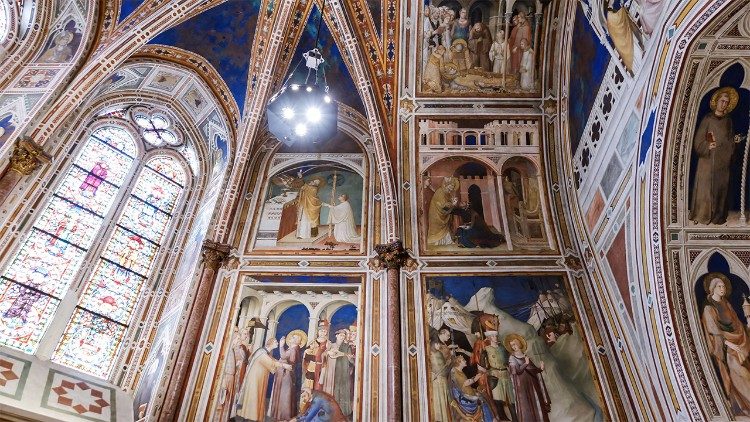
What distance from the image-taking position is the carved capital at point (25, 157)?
909 centimetres

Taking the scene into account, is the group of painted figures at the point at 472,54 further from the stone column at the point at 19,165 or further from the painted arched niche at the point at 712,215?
the stone column at the point at 19,165

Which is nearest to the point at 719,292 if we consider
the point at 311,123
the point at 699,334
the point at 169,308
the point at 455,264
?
the point at 699,334

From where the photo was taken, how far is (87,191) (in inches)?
436

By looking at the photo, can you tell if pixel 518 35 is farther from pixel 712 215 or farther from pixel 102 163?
pixel 102 163

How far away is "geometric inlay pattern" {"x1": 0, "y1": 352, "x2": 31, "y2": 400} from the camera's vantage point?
344 centimetres

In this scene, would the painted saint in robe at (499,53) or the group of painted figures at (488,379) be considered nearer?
the group of painted figures at (488,379)

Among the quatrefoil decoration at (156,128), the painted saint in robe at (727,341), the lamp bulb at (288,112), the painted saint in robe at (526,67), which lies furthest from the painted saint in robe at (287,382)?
the painted saint in robe at (526,67)

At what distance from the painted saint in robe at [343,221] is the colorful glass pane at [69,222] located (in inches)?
180

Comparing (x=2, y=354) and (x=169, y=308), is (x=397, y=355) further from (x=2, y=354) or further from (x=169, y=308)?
(x=2, y=354)

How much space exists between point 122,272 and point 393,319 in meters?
5.26

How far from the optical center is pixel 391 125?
1202cm

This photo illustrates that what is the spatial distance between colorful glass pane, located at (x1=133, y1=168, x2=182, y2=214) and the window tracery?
0.02m

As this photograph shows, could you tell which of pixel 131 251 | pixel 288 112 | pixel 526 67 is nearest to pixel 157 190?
Result: pixel 131 251

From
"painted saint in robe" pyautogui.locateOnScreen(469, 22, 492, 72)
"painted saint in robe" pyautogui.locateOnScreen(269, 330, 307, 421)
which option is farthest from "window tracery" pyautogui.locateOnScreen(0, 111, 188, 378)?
"painted saint in robe" pyautogui.locateOnScreen(469, 22, 492, 72)
